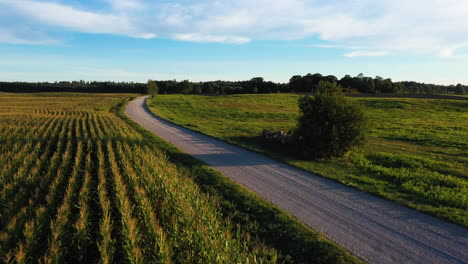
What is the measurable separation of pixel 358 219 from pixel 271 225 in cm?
249

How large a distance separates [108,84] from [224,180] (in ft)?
458

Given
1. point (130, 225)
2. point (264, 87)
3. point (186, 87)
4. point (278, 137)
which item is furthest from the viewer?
point (186, 87)

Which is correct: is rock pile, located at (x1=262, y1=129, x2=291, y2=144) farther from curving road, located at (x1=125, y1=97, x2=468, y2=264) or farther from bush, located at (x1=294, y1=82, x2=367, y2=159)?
curving road, located at (x1=125, y1=97, x2=468, y2=264)

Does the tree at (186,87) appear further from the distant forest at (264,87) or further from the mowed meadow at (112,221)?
the mowed meadow at (112,221)

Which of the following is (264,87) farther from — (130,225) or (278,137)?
(130,225)

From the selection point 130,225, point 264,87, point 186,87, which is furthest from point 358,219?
point 186,87

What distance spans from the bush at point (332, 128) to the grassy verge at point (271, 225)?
6.00m

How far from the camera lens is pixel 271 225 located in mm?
7594

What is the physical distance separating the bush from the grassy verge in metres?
6.00

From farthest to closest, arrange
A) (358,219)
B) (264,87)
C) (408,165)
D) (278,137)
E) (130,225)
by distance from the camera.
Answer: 1. (264,87)
2. (278,137)
3. (408,165)
4. (358,219)
5. (130,225)

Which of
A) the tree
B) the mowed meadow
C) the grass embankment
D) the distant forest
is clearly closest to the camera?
the mowed meadow

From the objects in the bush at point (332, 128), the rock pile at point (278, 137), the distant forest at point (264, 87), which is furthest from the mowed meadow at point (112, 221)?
the distant forest at point (264, 87)

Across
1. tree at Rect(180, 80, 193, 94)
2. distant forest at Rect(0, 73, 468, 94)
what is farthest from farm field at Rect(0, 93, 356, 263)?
tree at Rect(180, 80, 193, 94)

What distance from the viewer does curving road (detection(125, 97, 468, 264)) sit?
6469mm
